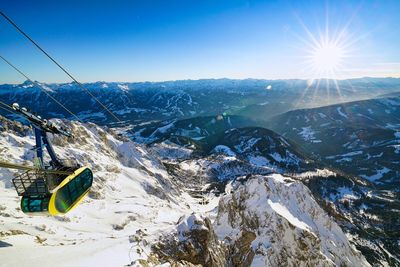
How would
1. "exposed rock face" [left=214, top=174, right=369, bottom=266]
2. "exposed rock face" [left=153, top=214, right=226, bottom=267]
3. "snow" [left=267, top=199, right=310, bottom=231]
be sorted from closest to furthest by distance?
"exposed rock face" [left=153, top=214, right=226, bottom=267], "exposed rock face" [left=214, top=174, right=369, bottom=266], "snow" [left=267, top=199, right=310, bottom=231]

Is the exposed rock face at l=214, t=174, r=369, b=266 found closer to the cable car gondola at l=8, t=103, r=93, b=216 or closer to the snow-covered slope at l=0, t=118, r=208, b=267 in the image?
the snow-covered slope at l=0, t=118, r=208, b=267

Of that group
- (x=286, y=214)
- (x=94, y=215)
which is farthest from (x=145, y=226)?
(x=286, y=214)

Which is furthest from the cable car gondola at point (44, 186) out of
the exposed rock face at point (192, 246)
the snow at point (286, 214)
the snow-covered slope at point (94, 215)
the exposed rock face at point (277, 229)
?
the snow at point (286, 214)

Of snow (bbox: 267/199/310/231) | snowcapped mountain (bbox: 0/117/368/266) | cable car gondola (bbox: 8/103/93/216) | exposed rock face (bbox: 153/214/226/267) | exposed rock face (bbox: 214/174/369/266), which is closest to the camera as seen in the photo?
cable car gondola (bbox: 8/103/93/216)

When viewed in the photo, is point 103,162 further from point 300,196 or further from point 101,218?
point 300,196

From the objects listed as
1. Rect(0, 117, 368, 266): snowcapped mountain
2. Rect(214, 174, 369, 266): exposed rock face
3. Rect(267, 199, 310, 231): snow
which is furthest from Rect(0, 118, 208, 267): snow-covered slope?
Rect(267, 199, 310, 231): snow

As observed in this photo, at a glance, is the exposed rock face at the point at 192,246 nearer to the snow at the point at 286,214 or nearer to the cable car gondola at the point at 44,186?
the cable car gondola at the point at 44,186
